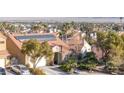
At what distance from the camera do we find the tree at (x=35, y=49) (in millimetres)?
3289

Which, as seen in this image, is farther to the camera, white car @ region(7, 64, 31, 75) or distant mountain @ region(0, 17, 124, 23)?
white car @ region(7, 64, 31, 75)

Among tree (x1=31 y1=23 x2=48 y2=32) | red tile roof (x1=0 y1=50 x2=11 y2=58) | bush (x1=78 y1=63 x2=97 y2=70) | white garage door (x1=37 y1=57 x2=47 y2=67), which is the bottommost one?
bush (x1=78 y1=63 x2=97 y2=70)

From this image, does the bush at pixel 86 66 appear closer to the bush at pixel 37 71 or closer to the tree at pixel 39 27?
the bush at pixel 37 71

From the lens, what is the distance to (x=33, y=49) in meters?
3.32

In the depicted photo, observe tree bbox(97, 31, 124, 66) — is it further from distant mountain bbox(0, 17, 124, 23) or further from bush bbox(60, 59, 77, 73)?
bush bbox(60, 59, 77, 73)

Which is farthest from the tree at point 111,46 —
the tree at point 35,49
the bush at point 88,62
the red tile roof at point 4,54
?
the red tile roof at point 4,54

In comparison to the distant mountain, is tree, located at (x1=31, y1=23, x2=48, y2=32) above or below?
below

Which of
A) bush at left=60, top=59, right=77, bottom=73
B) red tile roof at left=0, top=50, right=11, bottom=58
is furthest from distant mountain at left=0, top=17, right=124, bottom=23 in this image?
bush at left=60, top=59, right=77, bottom=73

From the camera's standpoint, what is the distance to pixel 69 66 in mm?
3332

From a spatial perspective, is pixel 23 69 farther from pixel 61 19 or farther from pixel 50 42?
pixel 61 19

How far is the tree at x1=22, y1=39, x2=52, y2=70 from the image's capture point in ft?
10.8

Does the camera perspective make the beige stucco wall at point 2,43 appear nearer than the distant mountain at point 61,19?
No
